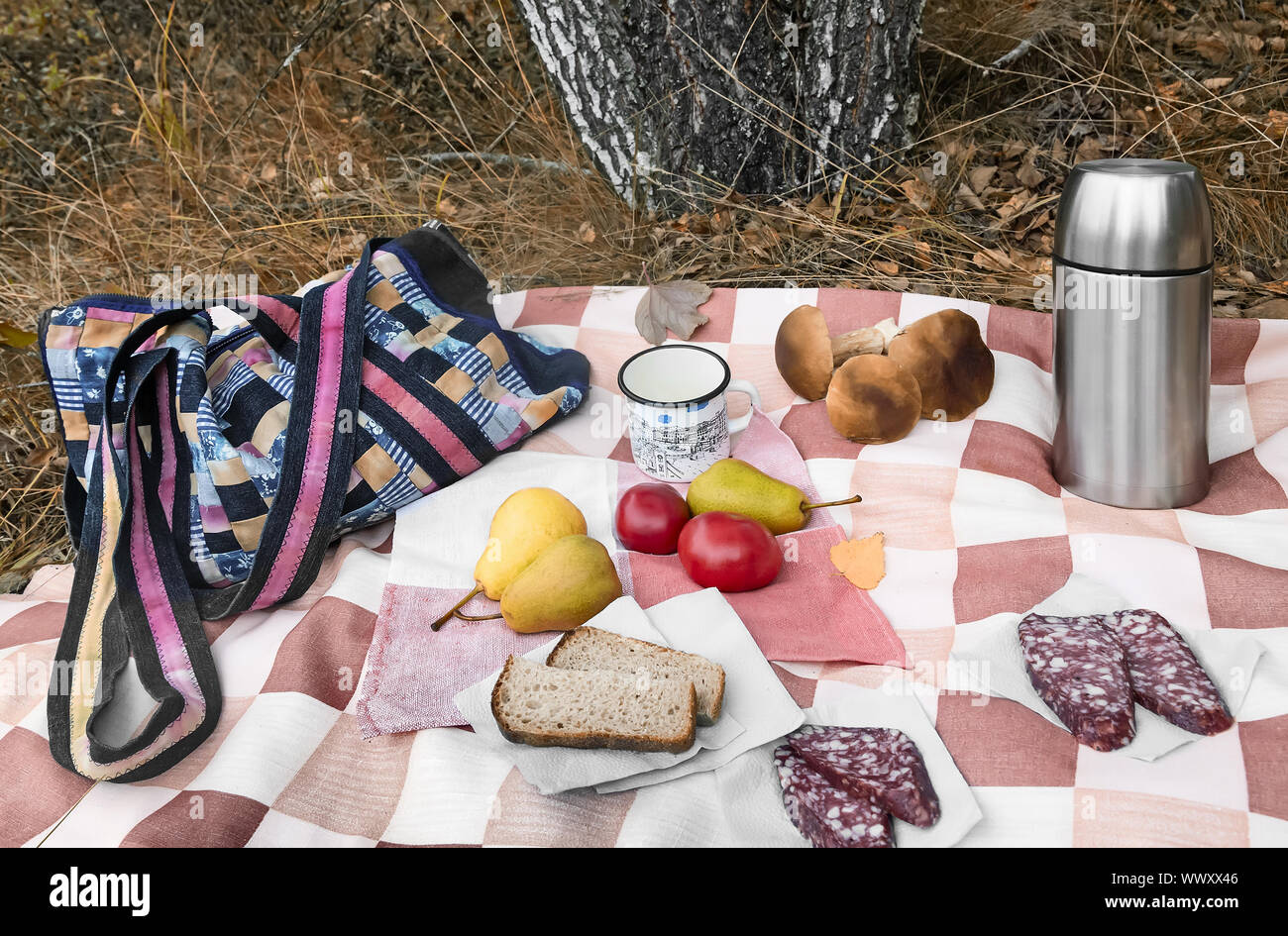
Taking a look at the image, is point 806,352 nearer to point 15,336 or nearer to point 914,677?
point 914,677

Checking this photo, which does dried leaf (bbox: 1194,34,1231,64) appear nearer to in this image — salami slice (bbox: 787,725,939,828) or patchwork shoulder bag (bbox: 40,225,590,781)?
patchwork shoulder bag (bbox: 40,225,590,781)

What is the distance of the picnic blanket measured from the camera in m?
0.97

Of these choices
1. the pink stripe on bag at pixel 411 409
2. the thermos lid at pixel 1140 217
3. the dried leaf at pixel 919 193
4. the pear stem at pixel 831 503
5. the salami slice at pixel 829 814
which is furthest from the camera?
the dried leaf at pixel 919 193

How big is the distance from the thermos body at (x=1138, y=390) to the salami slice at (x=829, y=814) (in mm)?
638

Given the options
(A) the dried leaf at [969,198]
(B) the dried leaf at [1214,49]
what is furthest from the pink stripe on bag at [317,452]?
(B) the dried leaf at [1214,49]

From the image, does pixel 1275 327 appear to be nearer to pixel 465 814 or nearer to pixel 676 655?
pixel 676 655

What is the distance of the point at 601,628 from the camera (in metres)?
1.15

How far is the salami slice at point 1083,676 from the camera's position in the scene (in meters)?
0.99

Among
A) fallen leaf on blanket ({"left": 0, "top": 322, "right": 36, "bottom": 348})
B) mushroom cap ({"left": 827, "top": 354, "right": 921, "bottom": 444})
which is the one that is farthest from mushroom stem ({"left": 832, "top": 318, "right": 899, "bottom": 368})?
fallen leaf on blanket ({"left": 0, "top": 322, "right": 36, "bottom": 348})

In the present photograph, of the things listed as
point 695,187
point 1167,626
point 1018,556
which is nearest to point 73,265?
point 695,187

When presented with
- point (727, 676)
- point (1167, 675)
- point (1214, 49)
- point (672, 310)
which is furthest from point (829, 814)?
point (1214, 49)

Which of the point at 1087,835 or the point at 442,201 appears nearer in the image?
the point at 1087,835

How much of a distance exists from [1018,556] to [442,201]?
1.73 meters

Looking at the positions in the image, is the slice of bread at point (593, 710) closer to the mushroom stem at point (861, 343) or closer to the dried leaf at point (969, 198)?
the mushroom stem at point (861, 343)
